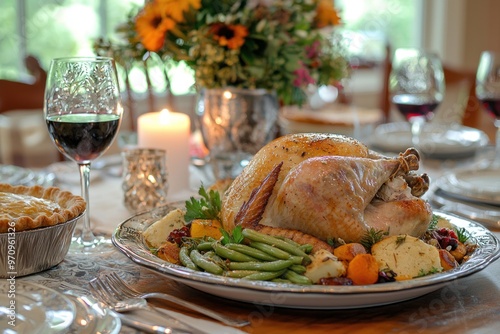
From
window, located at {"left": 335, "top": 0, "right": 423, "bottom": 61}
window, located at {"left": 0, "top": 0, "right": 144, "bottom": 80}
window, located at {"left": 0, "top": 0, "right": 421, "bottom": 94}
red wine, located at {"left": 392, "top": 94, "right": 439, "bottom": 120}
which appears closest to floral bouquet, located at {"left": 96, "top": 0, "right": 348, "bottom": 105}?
red wine, located at {"left": 392, "top": 94, "right": 439, "bottom": 120}

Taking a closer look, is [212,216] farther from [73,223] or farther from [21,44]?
[21,44]

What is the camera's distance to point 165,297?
1029 mm

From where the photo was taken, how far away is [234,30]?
6.37 ft

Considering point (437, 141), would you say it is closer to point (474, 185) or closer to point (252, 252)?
point (474, 185)

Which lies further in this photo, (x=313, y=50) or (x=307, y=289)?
(x=313, y=50)

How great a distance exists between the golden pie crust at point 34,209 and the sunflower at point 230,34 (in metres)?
0.74

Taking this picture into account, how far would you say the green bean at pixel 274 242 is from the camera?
3.45 feet

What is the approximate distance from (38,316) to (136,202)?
2.36 ft

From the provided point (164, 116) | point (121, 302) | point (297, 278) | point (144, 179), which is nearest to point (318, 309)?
point (297, 278)

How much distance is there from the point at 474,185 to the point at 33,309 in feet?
3.87

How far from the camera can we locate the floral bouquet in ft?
6.35

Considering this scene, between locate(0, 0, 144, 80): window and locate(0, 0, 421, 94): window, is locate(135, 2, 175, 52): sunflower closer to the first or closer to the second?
locate(0, 0, 421, 94): window

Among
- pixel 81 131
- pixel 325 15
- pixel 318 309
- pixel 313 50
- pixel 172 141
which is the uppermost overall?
pixel 325 15

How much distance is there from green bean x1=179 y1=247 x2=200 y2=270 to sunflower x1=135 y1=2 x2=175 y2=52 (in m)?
0.92
